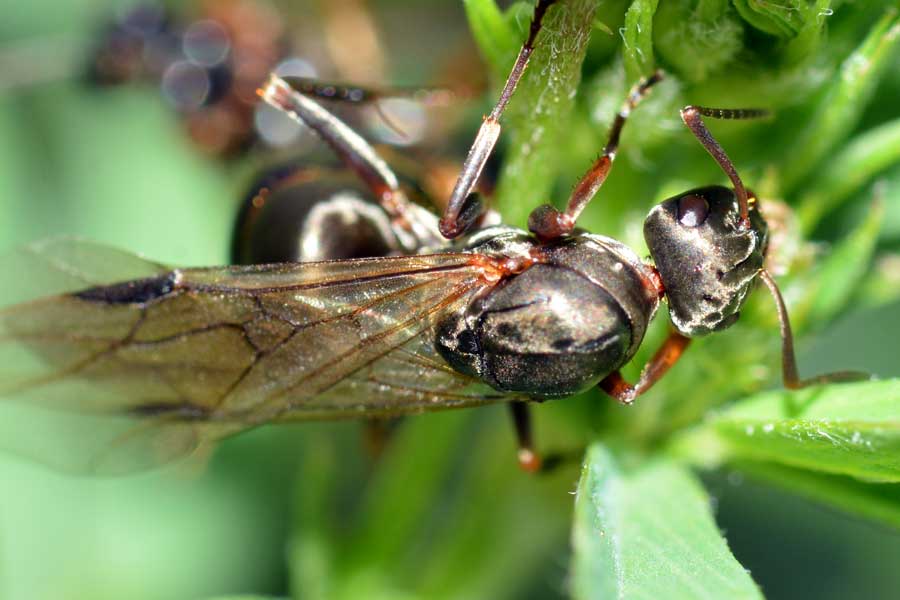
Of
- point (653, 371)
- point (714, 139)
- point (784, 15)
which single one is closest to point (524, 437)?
point (653, 371)

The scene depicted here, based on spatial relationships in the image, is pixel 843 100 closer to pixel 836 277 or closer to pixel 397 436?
pixel 836 277

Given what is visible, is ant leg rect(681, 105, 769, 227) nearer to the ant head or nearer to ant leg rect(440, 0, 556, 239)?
the ant head

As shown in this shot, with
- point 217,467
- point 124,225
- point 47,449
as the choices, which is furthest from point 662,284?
point 124,225

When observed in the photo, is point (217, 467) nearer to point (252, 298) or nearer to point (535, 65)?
point (252, 298)

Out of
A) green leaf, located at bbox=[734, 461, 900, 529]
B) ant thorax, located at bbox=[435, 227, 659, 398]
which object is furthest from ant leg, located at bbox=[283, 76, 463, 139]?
green leaf, located at bbox=[734, 461, 900, 529]

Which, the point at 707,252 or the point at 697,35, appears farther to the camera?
the point at 707,252

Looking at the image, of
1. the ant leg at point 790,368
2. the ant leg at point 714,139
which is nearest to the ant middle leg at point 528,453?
the ant leg at point 790,368

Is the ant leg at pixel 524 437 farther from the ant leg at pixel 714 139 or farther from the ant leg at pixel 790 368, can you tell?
the ant leg at pixel 714 139
